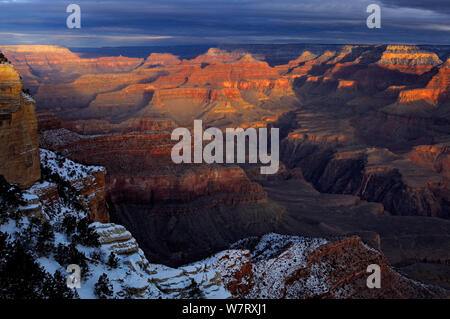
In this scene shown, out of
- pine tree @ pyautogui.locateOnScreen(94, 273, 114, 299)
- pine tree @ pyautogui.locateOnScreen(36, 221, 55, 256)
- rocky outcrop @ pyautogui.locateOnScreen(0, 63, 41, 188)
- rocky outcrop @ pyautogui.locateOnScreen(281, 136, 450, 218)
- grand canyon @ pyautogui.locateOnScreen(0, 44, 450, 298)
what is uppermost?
rocky outcrop @ pyautogui.locateOnScreen(0, 63, 41, 188)

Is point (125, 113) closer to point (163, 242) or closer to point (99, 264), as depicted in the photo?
point (163, 242)

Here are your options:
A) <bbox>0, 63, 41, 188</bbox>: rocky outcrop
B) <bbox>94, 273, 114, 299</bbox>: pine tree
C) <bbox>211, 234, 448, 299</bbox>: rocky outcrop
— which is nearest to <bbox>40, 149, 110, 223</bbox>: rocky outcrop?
<bbox>0, 63, 41, 188</bbox>: rocky outcrop

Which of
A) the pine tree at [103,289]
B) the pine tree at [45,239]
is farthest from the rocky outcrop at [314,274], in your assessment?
the pine tree at [45,239]

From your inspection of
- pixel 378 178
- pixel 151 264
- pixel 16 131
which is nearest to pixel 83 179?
pixel 16 131

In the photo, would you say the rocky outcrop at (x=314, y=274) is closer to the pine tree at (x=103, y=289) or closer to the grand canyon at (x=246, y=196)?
the grand canyon at (x=246, y=196)

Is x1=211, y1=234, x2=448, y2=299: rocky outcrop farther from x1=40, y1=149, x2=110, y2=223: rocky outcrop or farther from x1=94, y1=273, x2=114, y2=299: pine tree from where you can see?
x1=40, y1=149, x2=110, y2=223: rocky outcrop

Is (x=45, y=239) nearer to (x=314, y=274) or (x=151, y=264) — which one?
(x=151, y=264)
